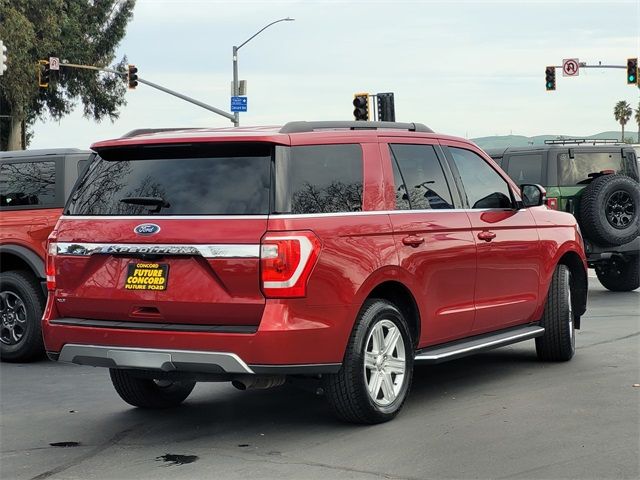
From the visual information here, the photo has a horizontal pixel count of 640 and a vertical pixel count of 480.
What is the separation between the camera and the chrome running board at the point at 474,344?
24.4 feet

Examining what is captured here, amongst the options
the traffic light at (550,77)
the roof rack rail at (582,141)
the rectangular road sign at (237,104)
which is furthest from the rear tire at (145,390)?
the traffic light at (550,77)

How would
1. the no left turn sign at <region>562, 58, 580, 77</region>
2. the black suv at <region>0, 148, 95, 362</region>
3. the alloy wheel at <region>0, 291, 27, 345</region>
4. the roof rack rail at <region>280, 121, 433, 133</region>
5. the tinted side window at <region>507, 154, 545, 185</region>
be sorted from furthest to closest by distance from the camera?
the no left turn sign at <region>562, 58, 580, 77</region>
the tinted side window at <region>507, 154, 545, 185</region>
the alloy wheel at <region>0, 291, 27, 345</region>
the black suv at <region>0, 148, 95, 362</region>
the roof rack rail at <region>280, 121, 433, 133</region>

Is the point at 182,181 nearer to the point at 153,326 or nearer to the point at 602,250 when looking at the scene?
the point at 153,326

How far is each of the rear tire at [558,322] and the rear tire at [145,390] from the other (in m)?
3.12

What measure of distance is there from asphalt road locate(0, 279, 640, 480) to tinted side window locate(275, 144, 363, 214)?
137 centimetres

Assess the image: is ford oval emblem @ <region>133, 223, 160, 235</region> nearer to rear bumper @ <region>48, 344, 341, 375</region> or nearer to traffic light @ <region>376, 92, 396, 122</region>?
rear bumper @ <region>48, 344, 341, 375</region>

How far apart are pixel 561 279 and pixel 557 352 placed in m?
0.62

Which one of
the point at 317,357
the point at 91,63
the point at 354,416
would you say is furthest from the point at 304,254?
the point at 91,63

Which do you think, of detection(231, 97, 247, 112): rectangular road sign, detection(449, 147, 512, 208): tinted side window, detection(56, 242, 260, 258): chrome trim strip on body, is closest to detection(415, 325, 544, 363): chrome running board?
detection(449, 147, 512, 208): tinted side window

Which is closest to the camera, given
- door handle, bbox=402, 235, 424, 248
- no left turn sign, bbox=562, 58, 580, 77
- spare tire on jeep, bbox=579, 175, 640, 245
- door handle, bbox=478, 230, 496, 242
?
door handle, bbox=402, 235, 424, 248

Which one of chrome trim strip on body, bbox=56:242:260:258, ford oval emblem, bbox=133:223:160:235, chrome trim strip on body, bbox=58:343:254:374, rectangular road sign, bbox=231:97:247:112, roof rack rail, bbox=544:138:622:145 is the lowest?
chrome trim strip on body, bbox=58:343:254:374

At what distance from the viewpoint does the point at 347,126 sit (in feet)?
24.1

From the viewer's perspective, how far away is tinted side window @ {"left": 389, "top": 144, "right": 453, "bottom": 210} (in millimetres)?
7355

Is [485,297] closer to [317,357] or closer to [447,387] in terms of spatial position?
[447,387]
